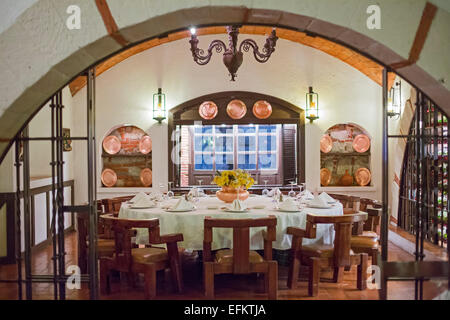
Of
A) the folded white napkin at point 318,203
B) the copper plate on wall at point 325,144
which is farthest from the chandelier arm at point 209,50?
the copper plate on wall at point 325,144

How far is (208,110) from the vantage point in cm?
770

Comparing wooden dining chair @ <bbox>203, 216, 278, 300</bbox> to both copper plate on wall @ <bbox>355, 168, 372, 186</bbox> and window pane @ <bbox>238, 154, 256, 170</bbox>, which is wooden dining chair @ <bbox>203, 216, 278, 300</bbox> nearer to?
copper plate on wall @ <bbox>355, 168, 372, 186</bbox>

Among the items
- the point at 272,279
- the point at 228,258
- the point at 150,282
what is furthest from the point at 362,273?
the point at 150,282

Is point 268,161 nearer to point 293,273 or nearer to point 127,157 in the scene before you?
point 127,157

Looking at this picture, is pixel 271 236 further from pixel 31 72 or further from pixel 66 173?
pixel 66 173

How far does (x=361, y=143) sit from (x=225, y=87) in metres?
2.75

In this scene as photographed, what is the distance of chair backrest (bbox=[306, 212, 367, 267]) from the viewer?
12.4ft

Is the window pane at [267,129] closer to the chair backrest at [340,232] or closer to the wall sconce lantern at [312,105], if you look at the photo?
the wall sconce lantern at [312,105]

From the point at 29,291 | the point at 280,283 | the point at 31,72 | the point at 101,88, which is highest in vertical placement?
the point at 101,88

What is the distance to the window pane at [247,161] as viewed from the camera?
29.5 ft

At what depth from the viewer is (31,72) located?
2.52m

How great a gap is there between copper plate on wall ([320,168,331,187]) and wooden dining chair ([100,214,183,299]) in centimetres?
457
